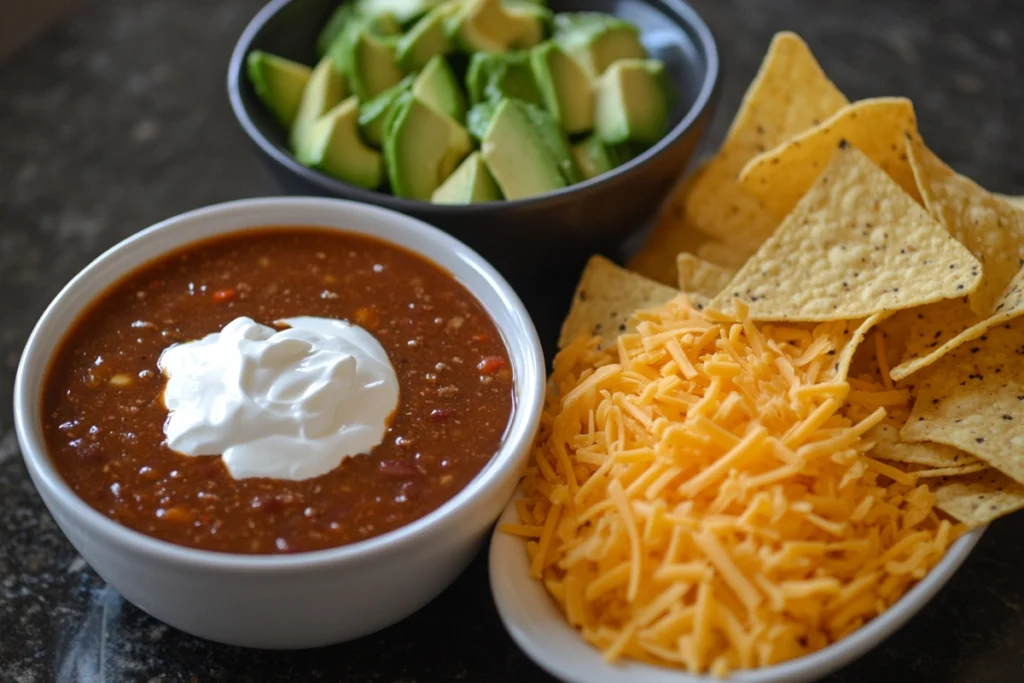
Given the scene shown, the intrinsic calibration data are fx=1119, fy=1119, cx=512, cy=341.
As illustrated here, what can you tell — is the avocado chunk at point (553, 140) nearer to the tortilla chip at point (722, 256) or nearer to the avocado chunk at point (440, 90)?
the avocado chunk at point (440, 90)

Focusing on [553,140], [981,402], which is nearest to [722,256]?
[553,140]

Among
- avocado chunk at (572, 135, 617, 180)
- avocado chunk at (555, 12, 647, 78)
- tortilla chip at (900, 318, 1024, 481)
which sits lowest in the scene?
tortilla chip at (900, 318, 1024, 481)

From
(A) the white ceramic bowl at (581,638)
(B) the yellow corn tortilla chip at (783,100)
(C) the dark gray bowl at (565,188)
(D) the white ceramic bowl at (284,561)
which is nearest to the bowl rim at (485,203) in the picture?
(C) the dark gray bowl at (565,188)

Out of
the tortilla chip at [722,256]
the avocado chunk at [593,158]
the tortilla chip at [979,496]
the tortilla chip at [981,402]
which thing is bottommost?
the tortilla chip at [722,256]

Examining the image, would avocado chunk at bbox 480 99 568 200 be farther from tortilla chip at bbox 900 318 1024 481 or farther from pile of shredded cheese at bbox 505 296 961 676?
tortilla chip at bbox 900 318 1024 481

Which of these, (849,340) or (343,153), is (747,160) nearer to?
(849,340)

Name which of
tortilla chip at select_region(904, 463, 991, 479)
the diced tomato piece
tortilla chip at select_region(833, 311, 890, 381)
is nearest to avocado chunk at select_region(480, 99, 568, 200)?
the diced tomato piece
